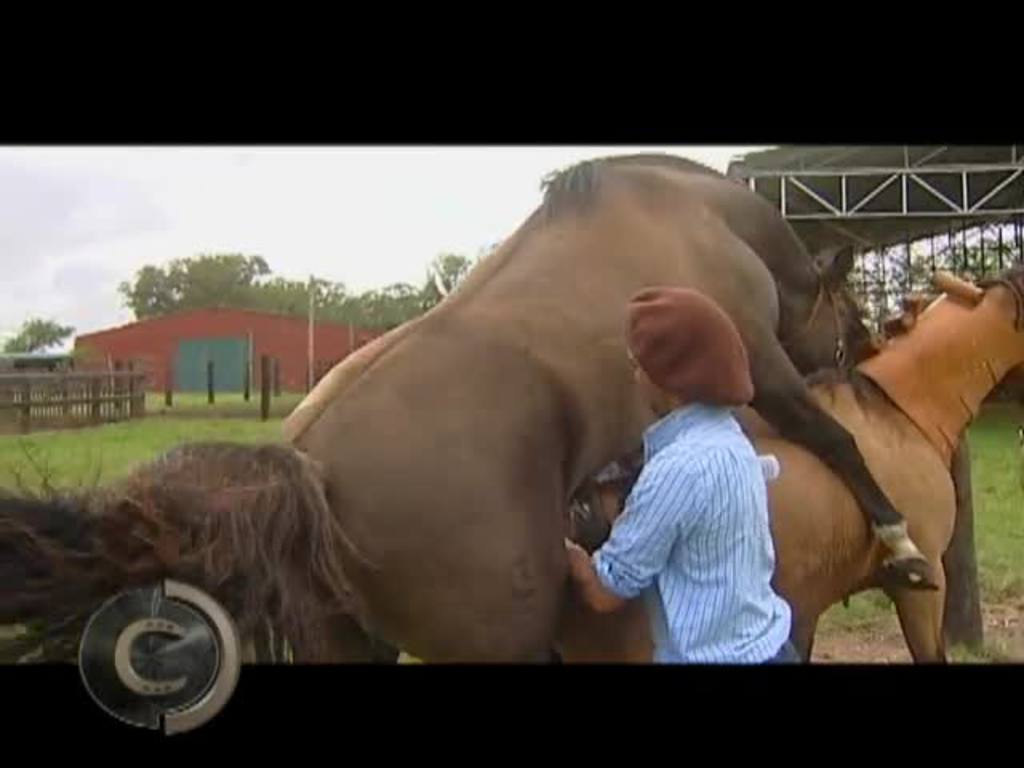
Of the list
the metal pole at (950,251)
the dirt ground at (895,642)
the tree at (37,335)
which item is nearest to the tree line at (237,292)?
the tree at (37,335)

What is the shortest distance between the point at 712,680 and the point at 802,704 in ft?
2.00

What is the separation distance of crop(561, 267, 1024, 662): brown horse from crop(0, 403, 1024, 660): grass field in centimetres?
6

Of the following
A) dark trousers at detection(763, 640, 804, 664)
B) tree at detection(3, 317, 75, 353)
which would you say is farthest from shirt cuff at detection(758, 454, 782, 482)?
tree at detection(3, 317, 75, 353)

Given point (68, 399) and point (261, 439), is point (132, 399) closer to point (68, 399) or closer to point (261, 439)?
point (68, 399)

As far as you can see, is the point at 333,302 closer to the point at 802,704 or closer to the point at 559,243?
the point at 559,243

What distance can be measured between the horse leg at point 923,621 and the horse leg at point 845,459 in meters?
0.03

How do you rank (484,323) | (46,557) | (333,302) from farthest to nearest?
(333,302) → (484,323) → (46,557)

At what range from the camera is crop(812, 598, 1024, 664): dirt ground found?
2877 millimetres

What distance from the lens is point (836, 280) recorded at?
9.64 feet

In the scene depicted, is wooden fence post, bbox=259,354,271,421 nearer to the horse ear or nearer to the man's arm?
the man's arm

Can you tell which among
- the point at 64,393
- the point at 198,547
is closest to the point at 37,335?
the point at 64,393

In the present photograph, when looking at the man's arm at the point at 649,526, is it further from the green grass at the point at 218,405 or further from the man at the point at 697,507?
the green grass at the point at 218,405

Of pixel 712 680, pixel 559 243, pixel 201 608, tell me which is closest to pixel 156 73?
pixel 559 243

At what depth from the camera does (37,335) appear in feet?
9.48
